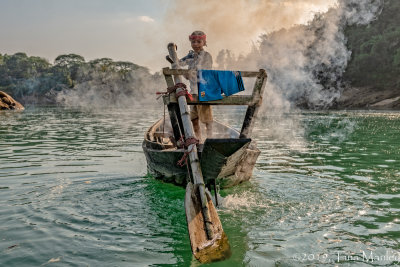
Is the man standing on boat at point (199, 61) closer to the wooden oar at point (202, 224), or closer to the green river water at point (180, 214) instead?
the green river water at point (180, 214)

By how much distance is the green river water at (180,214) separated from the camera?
15.6 feet

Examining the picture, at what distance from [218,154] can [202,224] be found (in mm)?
1060

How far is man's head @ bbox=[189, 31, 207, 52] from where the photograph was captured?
314 inches

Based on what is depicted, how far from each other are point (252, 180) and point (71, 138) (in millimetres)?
11827

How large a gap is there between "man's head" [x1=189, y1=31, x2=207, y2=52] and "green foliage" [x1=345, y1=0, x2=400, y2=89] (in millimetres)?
46498

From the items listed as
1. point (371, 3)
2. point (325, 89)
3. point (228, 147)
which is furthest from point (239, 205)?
point (371, 3)

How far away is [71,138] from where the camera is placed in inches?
701

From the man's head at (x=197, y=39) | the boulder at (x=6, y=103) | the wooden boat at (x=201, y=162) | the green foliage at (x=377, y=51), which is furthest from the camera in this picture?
the boulder at (x=6, y=103)

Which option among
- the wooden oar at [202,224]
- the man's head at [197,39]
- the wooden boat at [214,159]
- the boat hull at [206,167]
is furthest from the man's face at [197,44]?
the wooden oar at [202,224]

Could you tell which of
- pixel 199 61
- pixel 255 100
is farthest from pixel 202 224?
pixel 199 61

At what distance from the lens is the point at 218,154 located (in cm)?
544

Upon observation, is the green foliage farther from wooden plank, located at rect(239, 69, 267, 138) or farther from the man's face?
wooden plank, located at rect(239, 69, 267, 138)

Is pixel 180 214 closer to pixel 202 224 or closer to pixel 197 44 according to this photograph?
pixel 202 224

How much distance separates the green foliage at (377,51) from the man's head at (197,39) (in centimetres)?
4650
